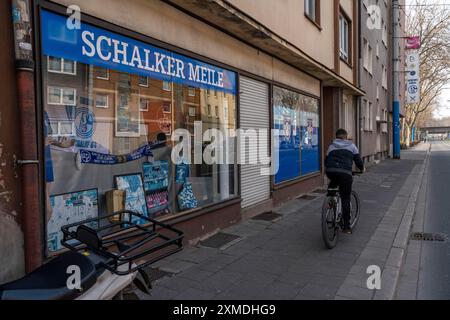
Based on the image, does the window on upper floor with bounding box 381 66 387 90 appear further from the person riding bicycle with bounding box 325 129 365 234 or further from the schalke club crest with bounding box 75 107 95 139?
the schalke club crest with bounding box 75 107 95 139

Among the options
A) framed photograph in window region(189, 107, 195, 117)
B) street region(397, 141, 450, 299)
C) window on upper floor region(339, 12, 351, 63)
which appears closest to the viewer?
street region(397, 141, 450, 299)

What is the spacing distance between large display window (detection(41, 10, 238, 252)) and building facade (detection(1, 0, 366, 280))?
1 cm

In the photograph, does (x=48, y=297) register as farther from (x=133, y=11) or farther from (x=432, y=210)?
Result: (x=432, y=210)

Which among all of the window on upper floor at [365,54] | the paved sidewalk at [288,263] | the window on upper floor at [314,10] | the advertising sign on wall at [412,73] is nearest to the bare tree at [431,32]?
the advertising sign on wall at [412,73]

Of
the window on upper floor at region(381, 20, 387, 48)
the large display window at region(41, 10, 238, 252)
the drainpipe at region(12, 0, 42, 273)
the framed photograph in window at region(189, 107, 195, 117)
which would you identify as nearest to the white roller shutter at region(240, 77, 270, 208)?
the large display window at region(41, 10, 238, 252)

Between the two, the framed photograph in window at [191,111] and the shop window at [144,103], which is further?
the framed photograph in window at [191,111]

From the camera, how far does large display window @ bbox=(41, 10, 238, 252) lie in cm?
388

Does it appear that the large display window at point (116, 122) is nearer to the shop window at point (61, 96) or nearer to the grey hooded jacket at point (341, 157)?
the shop window at point (61, 96)

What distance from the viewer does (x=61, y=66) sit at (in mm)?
3930

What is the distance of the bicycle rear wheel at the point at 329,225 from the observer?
17.8ft

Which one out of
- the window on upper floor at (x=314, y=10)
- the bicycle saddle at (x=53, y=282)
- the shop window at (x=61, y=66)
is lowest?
the bicycle saddle at (x=53, y=282)

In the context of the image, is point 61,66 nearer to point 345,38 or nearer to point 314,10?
point 314,10

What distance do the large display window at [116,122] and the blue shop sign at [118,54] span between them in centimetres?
1

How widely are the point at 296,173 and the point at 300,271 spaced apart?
19.0 feet
